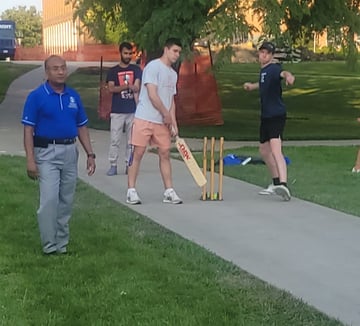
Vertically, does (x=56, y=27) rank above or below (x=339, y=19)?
below

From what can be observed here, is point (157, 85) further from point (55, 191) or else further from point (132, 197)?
point (55, 191)

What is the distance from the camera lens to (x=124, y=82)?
11.0 metres

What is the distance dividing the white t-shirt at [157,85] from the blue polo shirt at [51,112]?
2.22m

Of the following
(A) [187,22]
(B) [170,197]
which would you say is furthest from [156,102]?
(A) [187,22]

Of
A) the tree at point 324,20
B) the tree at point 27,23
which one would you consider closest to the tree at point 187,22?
the tree at point 324,20

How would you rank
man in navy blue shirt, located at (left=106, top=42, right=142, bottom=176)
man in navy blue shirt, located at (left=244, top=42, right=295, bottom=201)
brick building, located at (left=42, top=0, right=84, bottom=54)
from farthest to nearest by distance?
1. brick building, located at (left=42, top=0, right=84, bottom=54)
2. man in navy blue shirt, located at (left=106, top=42, right=142, bottom=176)
3. man in navy blue shirt, located at (left=244, top=42, right=295, bottom=201)

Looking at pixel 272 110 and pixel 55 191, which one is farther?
pixel 272 110

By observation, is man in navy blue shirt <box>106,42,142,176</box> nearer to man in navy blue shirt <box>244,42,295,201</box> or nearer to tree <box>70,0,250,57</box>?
man in navy blue shirt <box>244,42,295,201</box>

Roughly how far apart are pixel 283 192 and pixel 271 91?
1216 mm

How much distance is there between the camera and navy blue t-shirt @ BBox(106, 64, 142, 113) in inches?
432

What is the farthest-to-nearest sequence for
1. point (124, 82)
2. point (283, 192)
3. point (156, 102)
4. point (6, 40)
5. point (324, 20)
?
1. point (6, 40)
2. point (324, 20)
3. point (124, 82)
4. point (283, 192)
5. point (156, 102)

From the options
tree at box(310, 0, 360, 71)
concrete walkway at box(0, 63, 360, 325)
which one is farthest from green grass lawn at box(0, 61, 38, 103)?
concrete walkway at box(0, 63, 360, 325)

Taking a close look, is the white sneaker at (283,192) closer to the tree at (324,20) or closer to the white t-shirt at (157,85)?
the white t-shirt at (157,85)

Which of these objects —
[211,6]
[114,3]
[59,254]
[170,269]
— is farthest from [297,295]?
[114,3]
